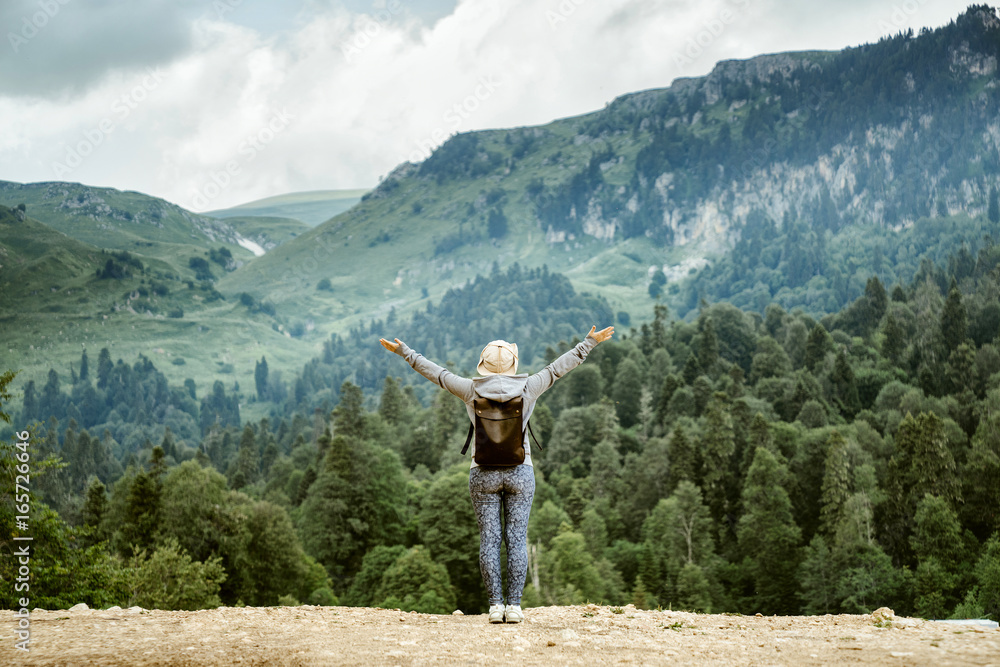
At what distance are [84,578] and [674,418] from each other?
362 ft

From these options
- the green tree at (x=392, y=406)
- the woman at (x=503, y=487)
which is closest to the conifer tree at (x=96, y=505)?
the green tree at (x=392, y=406)

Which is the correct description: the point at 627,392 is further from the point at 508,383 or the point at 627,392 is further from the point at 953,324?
the point at 508,383

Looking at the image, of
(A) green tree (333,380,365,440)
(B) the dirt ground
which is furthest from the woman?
(A) green tree (333,380,365,440)

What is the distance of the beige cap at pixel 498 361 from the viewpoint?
500 inches

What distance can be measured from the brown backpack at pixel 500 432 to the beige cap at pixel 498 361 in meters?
0.68

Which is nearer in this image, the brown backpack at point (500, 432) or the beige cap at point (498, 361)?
the brown backpack at point (500, 432)

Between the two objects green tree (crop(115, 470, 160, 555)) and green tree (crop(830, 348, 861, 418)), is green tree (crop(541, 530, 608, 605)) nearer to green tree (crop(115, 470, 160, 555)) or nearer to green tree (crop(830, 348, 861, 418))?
green tree (crop(115, 470, 160, 555))

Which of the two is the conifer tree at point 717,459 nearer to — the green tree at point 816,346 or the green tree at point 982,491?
the green tree at point 982,491

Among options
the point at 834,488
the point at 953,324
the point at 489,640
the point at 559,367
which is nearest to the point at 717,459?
the point at 834,488

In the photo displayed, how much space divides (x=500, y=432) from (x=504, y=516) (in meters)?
1.38

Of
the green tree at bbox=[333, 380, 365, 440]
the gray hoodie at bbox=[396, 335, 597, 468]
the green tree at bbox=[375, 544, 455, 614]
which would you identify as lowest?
the green tree at bbox=[375, 544, 455, 614]

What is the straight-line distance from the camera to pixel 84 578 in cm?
2328

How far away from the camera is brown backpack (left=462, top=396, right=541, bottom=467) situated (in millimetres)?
12047

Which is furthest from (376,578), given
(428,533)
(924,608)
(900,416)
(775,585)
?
(900,416)
